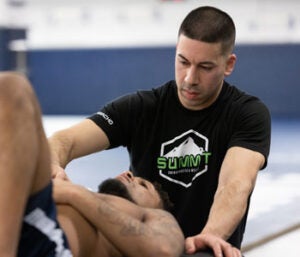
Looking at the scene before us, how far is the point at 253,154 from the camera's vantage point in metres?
2.11

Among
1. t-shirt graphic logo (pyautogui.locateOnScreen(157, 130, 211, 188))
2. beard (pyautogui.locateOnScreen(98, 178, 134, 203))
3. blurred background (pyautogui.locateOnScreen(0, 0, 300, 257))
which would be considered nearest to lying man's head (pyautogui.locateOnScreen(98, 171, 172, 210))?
beard (pyautogui.locateOnScreen(98, 178, 134, 203))

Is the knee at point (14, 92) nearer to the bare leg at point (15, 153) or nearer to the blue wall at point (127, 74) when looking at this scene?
the bare leg at point (15, 153)

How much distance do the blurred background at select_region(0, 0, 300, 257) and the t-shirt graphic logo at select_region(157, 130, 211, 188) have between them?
4815 millimetres

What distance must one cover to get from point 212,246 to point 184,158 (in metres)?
0.62

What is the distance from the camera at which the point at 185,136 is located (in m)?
2.33

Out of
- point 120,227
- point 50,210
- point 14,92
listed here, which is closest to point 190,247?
point 120,227

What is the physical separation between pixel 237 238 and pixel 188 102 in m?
0.56

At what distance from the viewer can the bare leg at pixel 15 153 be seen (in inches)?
49.2

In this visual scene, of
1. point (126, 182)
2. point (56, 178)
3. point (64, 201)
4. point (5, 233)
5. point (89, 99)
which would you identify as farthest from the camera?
point (89, 99)

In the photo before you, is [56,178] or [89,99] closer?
[56,178]

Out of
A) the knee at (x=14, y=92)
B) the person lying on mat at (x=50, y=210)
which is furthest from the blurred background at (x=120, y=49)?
the knee at (x=14, y=92)

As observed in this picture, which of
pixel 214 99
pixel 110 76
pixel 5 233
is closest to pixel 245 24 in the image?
pixel 110 76

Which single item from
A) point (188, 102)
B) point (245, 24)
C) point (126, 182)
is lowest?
point (245, 24)

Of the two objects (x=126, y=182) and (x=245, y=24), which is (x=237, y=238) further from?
(x=245, y=24)
